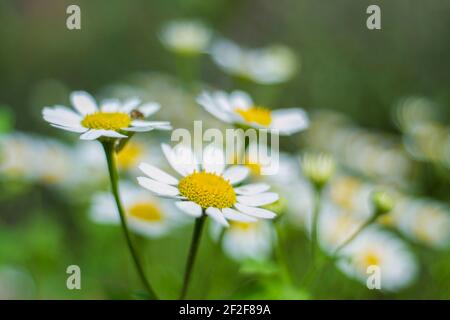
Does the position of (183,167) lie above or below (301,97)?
below

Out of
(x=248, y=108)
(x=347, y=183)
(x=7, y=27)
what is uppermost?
(x=7, y=27)

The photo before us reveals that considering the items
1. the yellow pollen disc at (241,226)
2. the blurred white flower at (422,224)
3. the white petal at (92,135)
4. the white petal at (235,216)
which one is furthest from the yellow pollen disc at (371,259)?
the white petal at (92,135)

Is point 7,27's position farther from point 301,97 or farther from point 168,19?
point 301,97

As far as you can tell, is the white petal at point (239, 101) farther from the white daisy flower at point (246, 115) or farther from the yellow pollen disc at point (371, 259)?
the yellow pollen disc at point (371, 259)

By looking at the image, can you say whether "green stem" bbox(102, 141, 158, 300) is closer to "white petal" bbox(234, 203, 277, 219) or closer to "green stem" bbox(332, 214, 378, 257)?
"white petal" bbox(234, 203, 277, 219)

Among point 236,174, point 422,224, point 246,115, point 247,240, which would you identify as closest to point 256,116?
point 246,115
